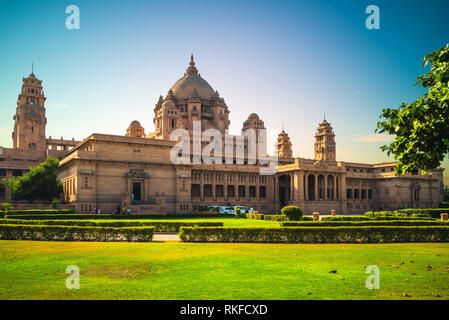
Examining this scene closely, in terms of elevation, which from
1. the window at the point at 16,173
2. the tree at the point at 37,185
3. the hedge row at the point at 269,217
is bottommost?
the hedge row at the point at 269,217

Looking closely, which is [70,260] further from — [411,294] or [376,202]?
[376,202]

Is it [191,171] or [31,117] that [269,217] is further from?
[31,117]

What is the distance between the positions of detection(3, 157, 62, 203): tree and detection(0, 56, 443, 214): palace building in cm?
204

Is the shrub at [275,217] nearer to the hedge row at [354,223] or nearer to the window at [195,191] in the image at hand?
the hedge row at [354,223]

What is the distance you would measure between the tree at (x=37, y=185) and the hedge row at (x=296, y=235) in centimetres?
3529

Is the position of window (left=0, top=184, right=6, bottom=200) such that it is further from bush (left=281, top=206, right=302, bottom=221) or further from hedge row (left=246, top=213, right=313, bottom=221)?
bush (left=281, top=206, right=302, bottom=221)

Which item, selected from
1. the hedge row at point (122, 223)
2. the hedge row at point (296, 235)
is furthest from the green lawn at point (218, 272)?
the hedge row at point (122, 223)

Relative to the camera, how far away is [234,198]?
2763 inches

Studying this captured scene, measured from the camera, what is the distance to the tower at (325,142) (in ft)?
308

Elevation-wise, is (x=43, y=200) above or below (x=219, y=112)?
below

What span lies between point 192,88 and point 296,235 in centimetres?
6723

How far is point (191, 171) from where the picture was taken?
6706 centimetres

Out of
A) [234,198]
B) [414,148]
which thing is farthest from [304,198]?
[414,148]
